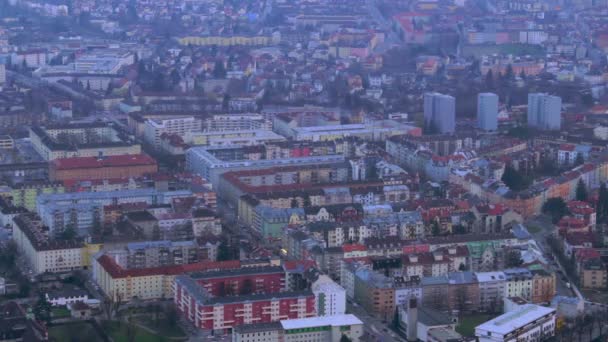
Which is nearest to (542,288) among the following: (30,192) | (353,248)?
(353,248)

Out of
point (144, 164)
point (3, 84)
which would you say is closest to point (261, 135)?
point (144, 164)

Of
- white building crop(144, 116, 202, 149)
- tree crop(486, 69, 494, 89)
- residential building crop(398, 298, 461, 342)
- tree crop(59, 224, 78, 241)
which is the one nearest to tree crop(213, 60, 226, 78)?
tree crop(486, 69, 494, 89)

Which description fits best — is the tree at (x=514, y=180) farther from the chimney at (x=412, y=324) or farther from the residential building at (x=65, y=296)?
the residential building at (x=65, y=296)

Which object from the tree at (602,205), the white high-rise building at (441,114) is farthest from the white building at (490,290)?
the white high-rise building at (441,114)

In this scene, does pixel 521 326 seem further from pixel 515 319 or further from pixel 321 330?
pixel 321 330

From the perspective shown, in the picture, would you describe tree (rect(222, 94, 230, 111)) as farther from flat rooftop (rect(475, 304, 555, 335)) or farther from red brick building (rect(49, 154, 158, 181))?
flat rooftop (rect(475, 304, 555, 335))

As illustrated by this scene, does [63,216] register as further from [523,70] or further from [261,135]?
[523,70]
